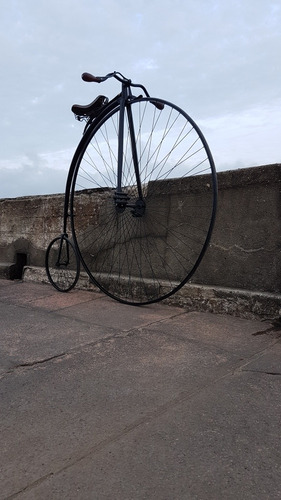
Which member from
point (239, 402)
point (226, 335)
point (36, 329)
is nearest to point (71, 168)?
point (36, 329)

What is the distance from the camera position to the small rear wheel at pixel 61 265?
12.4 feet

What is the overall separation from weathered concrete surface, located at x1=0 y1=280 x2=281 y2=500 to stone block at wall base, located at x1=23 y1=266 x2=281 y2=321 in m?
0.08

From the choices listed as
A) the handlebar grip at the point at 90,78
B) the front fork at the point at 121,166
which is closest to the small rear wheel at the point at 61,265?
the front fork at the point at 121,166

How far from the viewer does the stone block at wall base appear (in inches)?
101

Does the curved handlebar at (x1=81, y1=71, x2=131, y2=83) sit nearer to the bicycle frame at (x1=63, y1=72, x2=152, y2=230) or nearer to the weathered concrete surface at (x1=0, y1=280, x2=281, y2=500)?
the bicycle frame at (x1=63, y1=72, x2=152, y2=230)

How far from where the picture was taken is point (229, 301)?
276cm

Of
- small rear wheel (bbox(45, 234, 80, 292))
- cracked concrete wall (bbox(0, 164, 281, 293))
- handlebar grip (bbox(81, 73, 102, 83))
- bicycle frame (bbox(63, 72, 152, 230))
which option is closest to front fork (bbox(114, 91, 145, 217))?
bicycle frame (bbox(63, 72, 152, 230))

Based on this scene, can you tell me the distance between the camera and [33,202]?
4453 mm

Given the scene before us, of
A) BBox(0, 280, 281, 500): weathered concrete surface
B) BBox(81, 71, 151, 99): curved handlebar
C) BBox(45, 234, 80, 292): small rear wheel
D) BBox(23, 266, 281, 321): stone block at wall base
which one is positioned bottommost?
BBox(0, 280, 281, 500): weathered concrete surface

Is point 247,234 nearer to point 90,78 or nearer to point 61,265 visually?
point 90,78

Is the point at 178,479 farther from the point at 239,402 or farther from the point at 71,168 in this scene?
the point at 71,168

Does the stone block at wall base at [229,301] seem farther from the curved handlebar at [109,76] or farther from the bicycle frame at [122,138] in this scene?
the curved handlebar at [109,76]

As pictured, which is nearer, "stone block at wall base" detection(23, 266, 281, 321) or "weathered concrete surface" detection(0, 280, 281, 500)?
"weathered concrete surface" detection(0, 280, 281, 500)

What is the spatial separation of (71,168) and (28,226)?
1.27m
